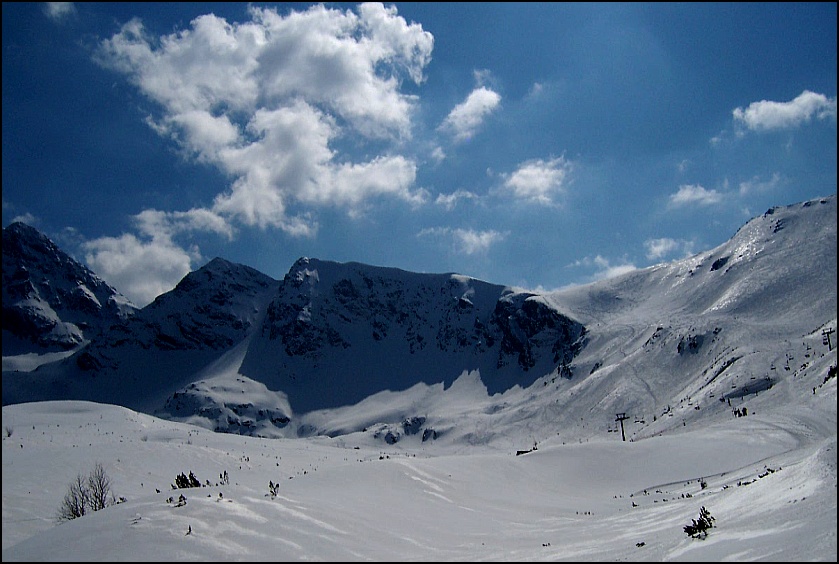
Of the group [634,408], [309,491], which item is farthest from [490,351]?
[309,491]

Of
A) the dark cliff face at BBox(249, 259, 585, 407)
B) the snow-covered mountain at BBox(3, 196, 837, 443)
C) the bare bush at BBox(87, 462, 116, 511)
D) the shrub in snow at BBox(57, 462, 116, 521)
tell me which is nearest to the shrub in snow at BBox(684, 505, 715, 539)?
the bare bush at BBox(87, 462, 116, 511)

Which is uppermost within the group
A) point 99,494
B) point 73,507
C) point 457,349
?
point 457,349

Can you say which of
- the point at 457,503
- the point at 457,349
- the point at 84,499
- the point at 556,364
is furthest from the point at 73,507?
the point at 457,349

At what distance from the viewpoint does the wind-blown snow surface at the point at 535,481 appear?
1027 centimetres

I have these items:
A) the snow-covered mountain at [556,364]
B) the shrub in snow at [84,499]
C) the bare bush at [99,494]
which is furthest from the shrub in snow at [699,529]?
the snow-covered mountain at [556,364]

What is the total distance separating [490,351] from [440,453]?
2804 inches

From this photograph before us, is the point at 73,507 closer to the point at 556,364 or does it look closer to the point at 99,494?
the point at 99,494

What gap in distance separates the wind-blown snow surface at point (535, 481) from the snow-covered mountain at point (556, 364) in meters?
0.88

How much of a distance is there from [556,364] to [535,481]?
11907 cm

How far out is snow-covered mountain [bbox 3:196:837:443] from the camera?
8550 centimetres

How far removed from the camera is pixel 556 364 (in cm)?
14312

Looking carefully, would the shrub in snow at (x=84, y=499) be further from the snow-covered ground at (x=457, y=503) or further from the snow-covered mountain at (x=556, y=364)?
the snow-covered mountain at (x=556, y=364)

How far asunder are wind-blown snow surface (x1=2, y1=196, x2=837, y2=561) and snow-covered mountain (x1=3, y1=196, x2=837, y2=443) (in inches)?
34.7

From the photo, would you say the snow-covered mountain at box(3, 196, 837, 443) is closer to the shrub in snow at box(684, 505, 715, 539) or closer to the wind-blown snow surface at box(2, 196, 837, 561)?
the wind-blown snow surface at box(2, 196, 837, 561)
